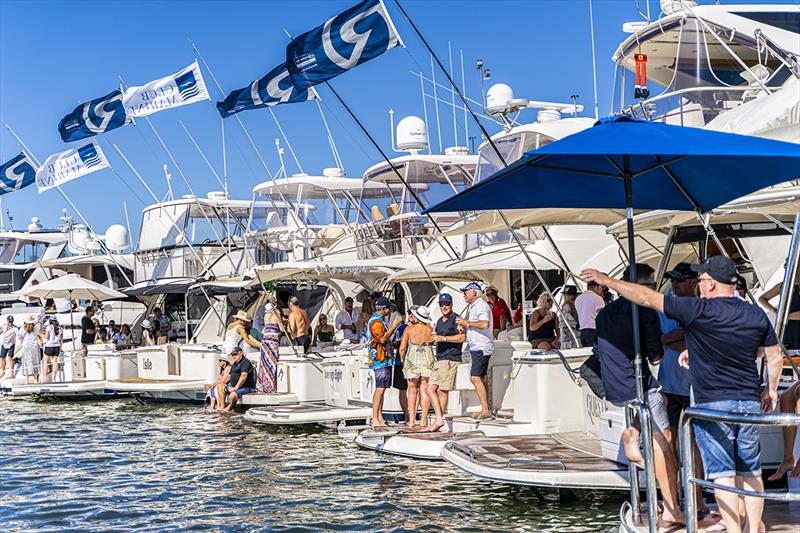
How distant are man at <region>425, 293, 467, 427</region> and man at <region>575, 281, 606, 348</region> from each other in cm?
153

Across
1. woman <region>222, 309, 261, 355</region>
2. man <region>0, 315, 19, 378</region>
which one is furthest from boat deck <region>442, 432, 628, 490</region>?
man <region>0, 315, 19, 378</region>

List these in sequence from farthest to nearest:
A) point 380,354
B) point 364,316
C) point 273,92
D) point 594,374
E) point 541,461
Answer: point 364,316, point 273,92, point 380,354, point 541,461, point 594,374

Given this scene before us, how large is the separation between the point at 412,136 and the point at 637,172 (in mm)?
20030

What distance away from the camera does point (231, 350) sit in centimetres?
1803

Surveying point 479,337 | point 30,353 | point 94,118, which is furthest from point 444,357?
point 94,118

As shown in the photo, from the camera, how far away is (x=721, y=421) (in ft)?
17.6

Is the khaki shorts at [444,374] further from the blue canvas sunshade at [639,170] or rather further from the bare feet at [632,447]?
the bare feet at [632,447]

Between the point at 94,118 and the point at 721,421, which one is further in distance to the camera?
the point at 94,118

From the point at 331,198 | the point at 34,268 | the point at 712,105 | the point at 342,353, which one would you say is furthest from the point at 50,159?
the point at 712,105

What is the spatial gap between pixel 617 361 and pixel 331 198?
69.7 feet

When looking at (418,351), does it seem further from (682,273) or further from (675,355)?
(682,273)

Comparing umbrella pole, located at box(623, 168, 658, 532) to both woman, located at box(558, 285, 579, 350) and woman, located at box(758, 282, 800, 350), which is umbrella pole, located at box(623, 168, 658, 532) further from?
woman, located at box(558, 285, 579, 350)

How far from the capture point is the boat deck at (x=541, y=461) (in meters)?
8.42

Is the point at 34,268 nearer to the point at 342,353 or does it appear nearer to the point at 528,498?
the point at 342,353
